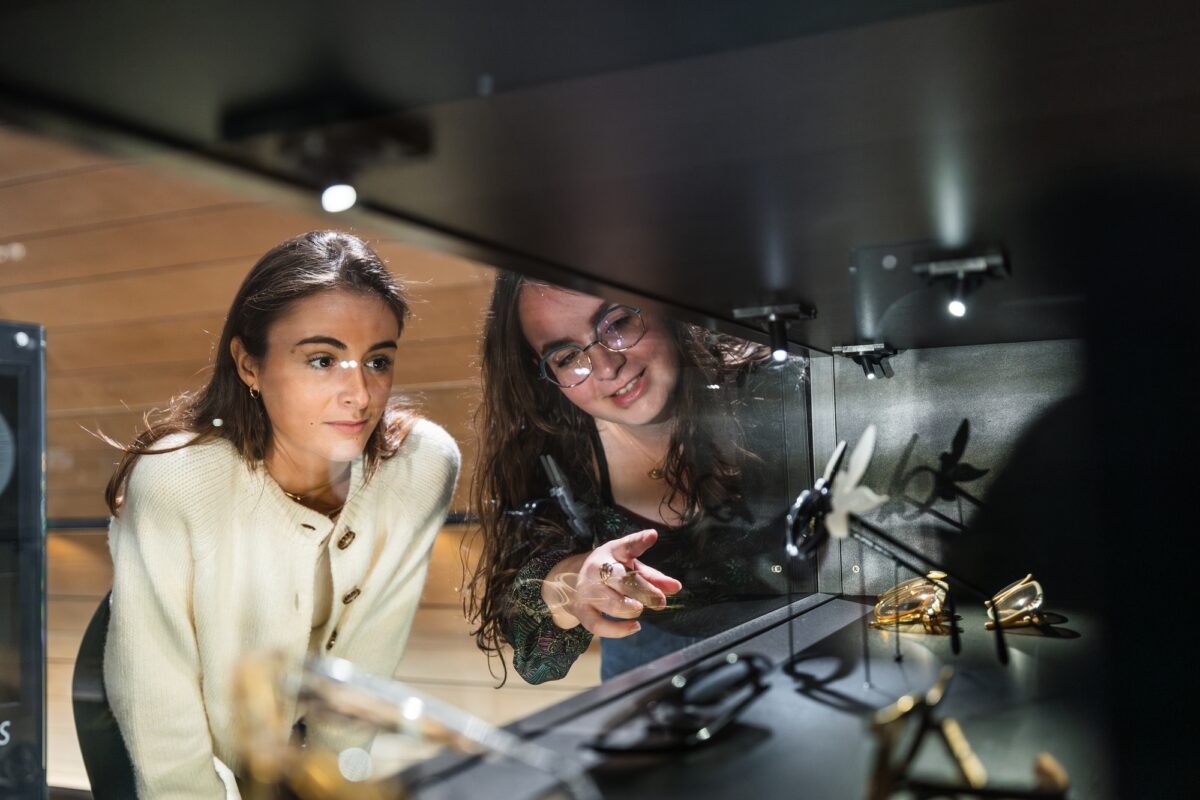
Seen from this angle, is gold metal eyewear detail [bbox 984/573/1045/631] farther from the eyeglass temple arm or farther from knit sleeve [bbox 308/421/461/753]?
knit sleeve [bbox 308/421/461/753]

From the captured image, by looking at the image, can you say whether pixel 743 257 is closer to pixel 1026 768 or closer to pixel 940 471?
pixel 940 471

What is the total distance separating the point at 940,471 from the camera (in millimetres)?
729

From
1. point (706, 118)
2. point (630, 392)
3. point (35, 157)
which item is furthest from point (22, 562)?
point (706, 118)

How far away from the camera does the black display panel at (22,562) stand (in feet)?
3.31

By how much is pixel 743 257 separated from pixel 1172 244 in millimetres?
282

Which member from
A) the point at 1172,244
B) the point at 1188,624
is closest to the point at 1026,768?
the point at 1188,624

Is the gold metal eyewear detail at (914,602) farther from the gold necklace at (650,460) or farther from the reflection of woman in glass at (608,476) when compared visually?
the gold necklace at (650,460)

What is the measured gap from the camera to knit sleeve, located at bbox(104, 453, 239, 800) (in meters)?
0.95

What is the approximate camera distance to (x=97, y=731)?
101 cm

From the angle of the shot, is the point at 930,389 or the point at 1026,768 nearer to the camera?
the point at 1026,768

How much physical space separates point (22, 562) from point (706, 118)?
83 centimetres

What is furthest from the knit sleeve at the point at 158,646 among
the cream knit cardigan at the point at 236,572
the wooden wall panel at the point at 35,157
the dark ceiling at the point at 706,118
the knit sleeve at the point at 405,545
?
the dark ceiling at the point at 706,118

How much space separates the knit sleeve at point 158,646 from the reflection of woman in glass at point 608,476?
0.28 m

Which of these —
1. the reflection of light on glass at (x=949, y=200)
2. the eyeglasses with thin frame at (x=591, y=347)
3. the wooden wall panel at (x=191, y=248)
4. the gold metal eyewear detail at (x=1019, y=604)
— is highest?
the wooden wall panel at (x=191, y=248)
